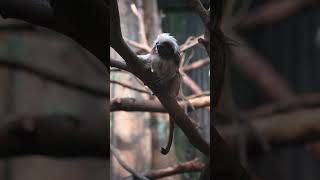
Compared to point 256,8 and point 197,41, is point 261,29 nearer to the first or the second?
point 256,8

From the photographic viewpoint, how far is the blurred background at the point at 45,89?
3.68 ft

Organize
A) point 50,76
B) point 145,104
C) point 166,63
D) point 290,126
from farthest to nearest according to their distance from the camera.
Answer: point 145,104 → point 166,63 → point 50,76 → point 290,126

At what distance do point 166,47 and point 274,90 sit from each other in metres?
0.36

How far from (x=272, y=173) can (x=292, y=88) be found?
0.61 ft

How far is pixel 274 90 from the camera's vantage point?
3.42 ft

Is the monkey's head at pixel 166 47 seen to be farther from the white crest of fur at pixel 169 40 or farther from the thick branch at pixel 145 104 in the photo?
the thick branch at pixel 145 104

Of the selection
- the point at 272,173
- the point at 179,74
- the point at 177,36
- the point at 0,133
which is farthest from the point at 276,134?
the point at 0,133

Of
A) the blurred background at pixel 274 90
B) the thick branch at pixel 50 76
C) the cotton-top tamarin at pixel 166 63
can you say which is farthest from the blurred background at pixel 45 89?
the blurred background at pixel 274 90

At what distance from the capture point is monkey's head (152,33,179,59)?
1.27 meters

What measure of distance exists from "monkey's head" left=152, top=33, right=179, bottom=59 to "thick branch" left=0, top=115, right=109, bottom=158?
261mm

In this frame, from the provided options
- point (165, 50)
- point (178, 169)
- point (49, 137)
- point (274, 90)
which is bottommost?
point (178, 169)

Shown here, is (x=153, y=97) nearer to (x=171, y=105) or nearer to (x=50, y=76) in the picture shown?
(x=171, y=105)

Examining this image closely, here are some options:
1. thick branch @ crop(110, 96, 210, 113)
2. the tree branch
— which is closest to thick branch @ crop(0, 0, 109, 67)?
thick branch @ crop(110, 96, 210, 113)

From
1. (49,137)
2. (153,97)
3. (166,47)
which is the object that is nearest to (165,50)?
(166,47)
